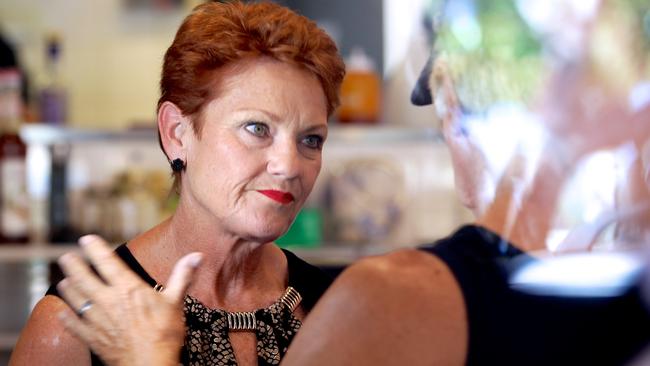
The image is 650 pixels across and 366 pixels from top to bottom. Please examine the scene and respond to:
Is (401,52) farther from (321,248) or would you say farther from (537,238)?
Result: (537,238)

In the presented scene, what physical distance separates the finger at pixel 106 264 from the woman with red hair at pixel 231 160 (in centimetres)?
9

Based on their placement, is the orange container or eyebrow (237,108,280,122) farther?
the orange container

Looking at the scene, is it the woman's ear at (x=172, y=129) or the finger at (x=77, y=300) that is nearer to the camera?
the finger at (x=77, y=300)

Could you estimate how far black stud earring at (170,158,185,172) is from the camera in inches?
44.9

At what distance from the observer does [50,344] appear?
1039mm

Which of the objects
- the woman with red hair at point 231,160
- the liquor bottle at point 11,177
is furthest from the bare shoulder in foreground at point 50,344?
the liquor bottle at point 11,177

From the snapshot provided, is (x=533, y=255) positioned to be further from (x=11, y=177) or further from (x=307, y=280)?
(x=11, y=177)

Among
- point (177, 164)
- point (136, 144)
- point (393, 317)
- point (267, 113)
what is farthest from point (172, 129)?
point (136, 144)

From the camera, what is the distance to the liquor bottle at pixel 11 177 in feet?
9.60

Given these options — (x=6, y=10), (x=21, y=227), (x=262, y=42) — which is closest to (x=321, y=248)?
(x=21, y=227)

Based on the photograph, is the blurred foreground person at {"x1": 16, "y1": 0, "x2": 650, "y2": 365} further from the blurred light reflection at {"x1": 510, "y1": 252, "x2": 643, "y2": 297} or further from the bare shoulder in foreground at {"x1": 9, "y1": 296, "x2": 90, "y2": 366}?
the bare shoulder in foreground at {"x1": 9, "y1": 296, "x2": 90, "y2": 366}

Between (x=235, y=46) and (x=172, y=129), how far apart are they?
5.6 inches

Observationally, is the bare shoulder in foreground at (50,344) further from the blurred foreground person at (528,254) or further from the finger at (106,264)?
the blurred foreground person at (528,254)

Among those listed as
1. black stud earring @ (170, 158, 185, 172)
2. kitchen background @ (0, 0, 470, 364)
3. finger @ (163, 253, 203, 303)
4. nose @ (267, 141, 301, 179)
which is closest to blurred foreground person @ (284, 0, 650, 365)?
finger @ (163, 253, 203, 303)
